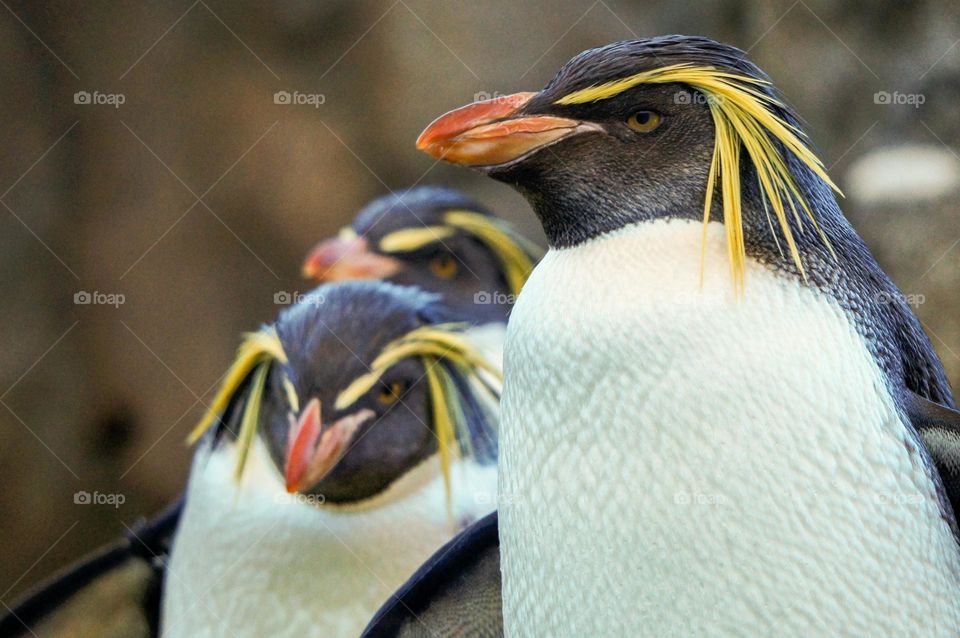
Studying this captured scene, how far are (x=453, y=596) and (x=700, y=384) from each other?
645mm

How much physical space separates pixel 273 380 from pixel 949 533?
119 cm

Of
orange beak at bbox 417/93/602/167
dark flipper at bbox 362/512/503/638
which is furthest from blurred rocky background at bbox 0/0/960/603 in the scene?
orange beak at bbox 417/93/602/167

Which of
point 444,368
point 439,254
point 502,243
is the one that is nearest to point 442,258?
point 439,254

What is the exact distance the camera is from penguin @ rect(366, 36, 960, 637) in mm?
976

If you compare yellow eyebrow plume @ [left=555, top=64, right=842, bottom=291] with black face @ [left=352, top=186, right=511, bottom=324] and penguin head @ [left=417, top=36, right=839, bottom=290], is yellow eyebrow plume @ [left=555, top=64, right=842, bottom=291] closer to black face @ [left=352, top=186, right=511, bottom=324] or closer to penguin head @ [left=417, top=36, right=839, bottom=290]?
penguin head @ [left=417, top=36, right=839, bottom=290]

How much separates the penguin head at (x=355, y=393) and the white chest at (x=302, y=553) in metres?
0.05

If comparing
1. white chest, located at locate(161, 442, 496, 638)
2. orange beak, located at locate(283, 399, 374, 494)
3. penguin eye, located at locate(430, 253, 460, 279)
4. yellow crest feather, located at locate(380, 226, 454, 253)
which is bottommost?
white chest, located at locate(161, 442, 496, 638)

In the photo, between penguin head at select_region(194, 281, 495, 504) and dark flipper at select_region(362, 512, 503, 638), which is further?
penguin head at select_region(194, 281, 495, 504)

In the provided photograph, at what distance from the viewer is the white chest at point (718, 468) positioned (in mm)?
973

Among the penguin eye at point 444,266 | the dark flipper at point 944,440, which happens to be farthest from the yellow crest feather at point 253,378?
the dark flipper at point 944,440

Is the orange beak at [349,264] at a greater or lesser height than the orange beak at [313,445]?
greater

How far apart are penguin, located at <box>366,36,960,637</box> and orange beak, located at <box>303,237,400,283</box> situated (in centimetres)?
163

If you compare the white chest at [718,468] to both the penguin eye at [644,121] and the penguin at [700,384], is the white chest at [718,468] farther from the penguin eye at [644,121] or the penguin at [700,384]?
the penguin eye at [644,121]

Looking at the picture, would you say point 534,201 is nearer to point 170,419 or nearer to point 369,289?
point 369,289
